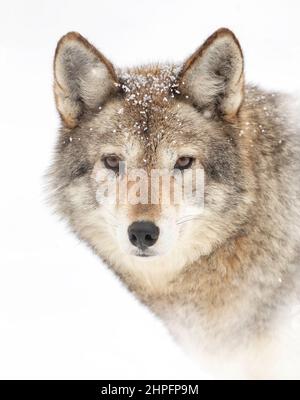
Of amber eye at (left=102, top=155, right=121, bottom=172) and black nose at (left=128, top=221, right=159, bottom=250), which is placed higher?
amber eye at (left=102, top=155, right=121, bottom=172)

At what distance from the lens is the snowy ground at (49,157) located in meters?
5.84

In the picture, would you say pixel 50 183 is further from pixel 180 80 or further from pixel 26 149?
pixel 26 149

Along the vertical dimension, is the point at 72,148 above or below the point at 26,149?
below

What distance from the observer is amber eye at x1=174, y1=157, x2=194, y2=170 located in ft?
13.5

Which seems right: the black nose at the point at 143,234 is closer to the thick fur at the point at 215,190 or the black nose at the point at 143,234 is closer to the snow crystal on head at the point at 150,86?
the thick fur at the point at 215,190

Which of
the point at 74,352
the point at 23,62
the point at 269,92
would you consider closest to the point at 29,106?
the point at 23,62

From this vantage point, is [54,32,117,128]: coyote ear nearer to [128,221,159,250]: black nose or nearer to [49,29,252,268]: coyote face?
[49,29,252,268]: coyote face

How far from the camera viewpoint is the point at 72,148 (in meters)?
4.50

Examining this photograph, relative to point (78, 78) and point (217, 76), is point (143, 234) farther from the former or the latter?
point (78, 78)

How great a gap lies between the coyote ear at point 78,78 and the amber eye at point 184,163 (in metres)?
0.73

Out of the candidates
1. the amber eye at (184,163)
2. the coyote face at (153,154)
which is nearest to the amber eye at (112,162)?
the coyote face at (153,154)

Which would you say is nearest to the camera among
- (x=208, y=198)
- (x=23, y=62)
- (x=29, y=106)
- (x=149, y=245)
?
(x=149, y=245)

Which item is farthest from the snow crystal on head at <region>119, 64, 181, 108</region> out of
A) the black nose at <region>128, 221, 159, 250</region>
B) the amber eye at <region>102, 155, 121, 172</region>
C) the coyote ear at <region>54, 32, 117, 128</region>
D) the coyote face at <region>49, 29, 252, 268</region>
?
the black nose at <region>128, 221, 159, 250</region>
